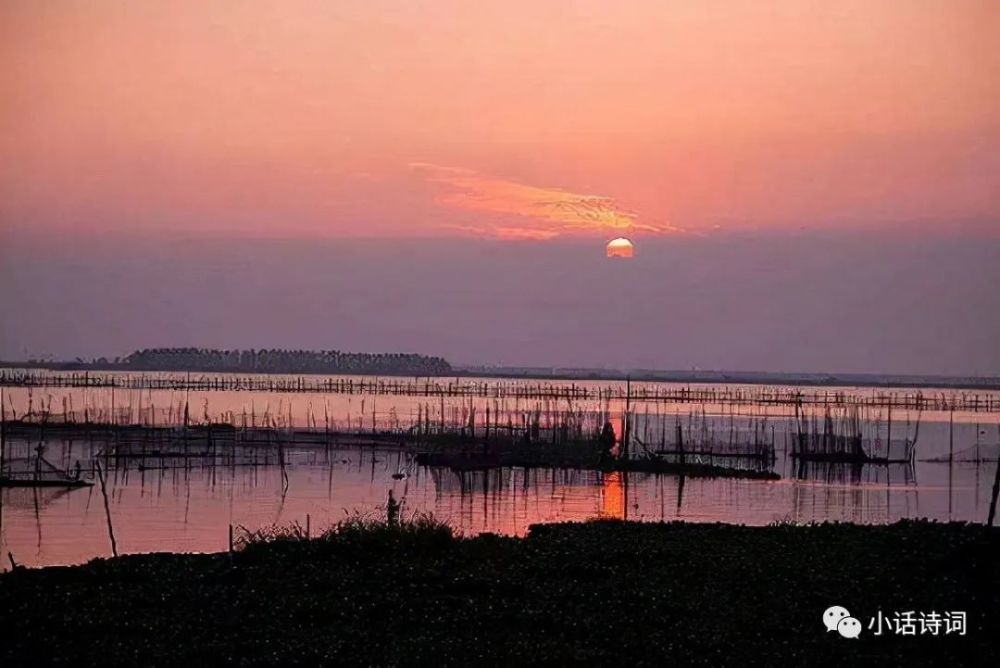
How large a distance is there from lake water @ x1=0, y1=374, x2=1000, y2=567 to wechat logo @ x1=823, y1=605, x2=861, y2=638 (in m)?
13.6

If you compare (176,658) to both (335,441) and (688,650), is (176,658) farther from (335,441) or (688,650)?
(335,441)

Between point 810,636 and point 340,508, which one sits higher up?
point 810,636

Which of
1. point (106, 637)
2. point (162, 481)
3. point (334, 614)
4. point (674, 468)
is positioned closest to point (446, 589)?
point (334, 614)

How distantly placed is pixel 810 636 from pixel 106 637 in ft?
20.6

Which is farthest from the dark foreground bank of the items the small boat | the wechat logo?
the small boat

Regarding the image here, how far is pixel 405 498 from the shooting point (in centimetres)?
3241

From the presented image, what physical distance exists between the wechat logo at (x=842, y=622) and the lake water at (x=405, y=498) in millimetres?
13593

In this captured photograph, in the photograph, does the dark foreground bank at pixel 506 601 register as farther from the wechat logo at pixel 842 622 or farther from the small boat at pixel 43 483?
the small boat at pixel 43 483

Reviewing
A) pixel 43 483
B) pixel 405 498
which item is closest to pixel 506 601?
pixel 405 498

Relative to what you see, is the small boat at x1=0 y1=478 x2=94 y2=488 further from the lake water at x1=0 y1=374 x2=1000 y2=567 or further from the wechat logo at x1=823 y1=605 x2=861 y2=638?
the wechat logo at x1=823 y1=605 x2=861 y2=638

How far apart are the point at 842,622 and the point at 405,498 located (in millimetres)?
22537

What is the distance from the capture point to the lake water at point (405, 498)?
25.3m

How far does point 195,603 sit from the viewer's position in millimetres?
11758

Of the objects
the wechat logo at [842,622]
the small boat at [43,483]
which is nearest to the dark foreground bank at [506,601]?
the wechat logo at [842,622]
